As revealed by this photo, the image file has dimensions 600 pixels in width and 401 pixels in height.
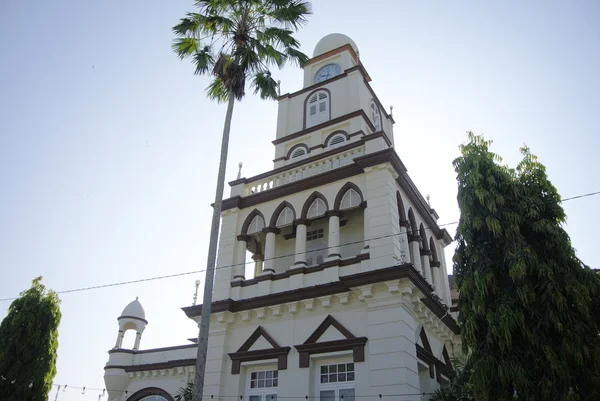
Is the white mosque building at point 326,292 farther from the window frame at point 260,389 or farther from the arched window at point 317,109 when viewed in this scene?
the arched window at point 317,109

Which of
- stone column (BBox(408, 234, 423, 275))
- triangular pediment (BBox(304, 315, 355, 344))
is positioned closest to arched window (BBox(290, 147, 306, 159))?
stone column (BBox(408, 234, 423, 275))

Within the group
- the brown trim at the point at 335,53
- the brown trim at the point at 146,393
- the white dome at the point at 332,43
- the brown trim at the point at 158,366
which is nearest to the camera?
the brown trim at the point at 158,366

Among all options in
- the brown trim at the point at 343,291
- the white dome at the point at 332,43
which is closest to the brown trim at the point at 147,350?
the brown trim at the point at 343,291

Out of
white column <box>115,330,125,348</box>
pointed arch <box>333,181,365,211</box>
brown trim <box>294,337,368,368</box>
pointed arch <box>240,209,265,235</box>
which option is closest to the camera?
brown trim <box>294,337,368,368</box>

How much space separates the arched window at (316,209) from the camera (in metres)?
18.2

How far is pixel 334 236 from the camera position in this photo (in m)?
17.1

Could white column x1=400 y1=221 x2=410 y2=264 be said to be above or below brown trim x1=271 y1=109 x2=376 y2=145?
below

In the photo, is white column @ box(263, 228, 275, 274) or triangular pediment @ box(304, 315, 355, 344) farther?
white column @ box(263, 228, 275, 274)

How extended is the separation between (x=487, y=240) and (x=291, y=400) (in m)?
7.67

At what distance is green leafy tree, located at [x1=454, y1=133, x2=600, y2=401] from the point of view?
1007 centimetres

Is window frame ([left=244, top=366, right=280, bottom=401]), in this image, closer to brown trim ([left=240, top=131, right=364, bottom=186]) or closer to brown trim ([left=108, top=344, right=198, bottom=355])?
brown trim ([left=108, top=344, right=198, bottom=355])

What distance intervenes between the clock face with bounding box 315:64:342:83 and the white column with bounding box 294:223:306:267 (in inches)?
416

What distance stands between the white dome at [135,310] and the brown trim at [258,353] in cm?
871

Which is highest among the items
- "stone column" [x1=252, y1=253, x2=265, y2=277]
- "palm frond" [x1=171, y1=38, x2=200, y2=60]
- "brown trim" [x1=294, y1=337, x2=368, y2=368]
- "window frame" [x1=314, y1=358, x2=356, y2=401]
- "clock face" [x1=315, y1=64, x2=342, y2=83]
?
"clock face" [x1=315, y1=64, x2=342, y2=83]
